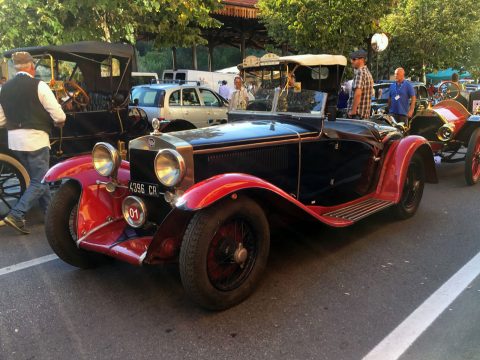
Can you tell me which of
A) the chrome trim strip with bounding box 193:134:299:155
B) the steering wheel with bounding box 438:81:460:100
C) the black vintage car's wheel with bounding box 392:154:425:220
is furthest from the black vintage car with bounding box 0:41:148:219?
the steering wheel with bounding box 438:81:460:100

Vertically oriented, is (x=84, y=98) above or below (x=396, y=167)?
above

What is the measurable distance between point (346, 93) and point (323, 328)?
6.79 metres

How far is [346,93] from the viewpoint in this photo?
8.95 metres

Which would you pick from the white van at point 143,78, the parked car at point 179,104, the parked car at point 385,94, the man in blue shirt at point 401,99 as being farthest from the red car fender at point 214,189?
the white van at point 143,78

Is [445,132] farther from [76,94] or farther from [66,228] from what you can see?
[66,228]

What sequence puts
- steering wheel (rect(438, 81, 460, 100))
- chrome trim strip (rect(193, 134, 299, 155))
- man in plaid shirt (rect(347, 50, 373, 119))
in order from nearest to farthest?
1. chrome trim strip (rect(193, 134, 299, 155))
2. man in plaid shirt (rect(347, 50, 373, 119))
3. steering wheel (rect(438, 81, 460, 100))

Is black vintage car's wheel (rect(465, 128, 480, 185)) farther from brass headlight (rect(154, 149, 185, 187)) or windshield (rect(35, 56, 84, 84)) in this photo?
windshield (rect(35, 56, 84, 84))

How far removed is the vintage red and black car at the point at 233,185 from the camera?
309 centimetres

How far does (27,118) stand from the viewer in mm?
4844

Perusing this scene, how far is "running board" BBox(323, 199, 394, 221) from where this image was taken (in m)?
4.28

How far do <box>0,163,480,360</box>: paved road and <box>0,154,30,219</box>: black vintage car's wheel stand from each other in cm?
110

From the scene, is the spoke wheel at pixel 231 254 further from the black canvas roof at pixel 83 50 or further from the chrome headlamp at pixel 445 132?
the chrome headlamp at pixel 445 132

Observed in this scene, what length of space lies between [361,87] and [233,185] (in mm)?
3891

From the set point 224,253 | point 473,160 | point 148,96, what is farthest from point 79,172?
point 148,96
